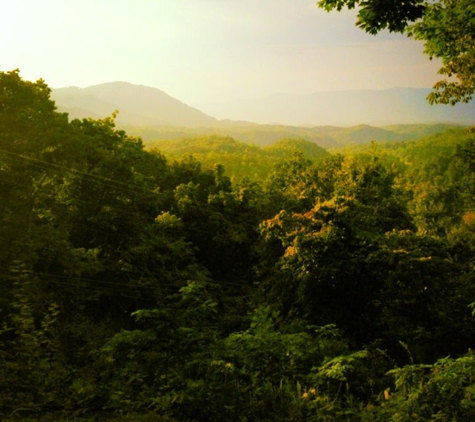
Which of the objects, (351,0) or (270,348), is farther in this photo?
(270,348)

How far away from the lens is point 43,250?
54.7 ft

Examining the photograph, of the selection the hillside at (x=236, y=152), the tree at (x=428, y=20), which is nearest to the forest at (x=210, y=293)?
the tree at (x=428, y=20)

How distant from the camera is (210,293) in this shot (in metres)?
Result: 20.0

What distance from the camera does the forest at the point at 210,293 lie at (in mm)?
5895

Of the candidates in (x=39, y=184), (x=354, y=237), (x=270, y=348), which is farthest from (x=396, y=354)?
(x=39, y=184)

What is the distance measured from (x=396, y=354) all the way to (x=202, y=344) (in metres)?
9.62

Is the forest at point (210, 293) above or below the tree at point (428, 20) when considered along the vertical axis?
below

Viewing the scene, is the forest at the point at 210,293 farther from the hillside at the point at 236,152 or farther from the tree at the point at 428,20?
the hillside at the point at 236,152

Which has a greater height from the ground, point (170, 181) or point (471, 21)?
point (471, 21)

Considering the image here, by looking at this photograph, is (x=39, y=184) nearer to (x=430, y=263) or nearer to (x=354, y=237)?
(x=354, y=237)

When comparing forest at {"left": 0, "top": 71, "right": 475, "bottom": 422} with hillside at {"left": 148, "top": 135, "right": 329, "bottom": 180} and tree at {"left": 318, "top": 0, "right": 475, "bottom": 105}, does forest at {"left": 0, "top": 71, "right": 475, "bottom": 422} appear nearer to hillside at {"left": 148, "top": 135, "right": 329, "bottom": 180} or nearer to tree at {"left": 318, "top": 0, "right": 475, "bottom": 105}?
tree at {"left": 318, "top": 0, "right": 475, "bottom": 105}

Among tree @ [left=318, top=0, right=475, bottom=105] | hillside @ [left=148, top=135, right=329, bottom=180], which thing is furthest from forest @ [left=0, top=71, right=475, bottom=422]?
hillside @ [left=148, top=135, right=329, bottom=180]

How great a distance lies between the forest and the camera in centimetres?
589

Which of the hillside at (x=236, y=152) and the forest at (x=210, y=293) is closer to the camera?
the forest at (x=210, y=293)
